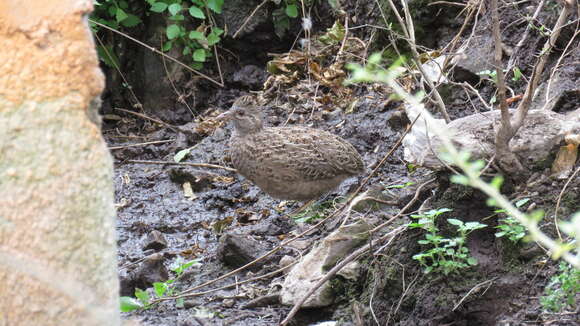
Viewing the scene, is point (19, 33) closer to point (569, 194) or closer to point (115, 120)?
point (569, 194)

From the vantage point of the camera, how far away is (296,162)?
680 cm

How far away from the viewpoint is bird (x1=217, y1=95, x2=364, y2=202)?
6.80 m

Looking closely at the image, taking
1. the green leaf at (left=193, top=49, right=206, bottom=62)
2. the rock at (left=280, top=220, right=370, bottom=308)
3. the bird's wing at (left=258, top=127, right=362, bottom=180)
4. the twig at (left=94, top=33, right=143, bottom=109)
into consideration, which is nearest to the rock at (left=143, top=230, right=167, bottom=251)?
the bird's wing at (left=258, top=127, right=362, bottom=180)

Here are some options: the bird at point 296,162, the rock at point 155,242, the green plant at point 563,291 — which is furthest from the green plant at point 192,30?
the green plant at point 563,291

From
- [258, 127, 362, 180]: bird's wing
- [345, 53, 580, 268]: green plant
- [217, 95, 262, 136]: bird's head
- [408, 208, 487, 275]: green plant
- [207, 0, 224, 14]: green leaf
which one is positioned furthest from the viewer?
[207, 0, 224, 14]: green leaf

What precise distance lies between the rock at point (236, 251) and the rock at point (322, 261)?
62cm

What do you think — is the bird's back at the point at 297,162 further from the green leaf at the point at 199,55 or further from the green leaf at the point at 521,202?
the green leaf at the point at 521,202

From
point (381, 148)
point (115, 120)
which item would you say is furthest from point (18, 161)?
point (115, 120)

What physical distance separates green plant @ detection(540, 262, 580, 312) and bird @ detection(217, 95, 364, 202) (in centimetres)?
289

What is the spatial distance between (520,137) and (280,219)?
8.40ft

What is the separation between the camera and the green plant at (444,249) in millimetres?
4492

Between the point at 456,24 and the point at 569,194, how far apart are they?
332 centimetres

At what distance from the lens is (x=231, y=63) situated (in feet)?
30.3

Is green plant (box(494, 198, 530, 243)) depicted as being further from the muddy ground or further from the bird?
the bird
